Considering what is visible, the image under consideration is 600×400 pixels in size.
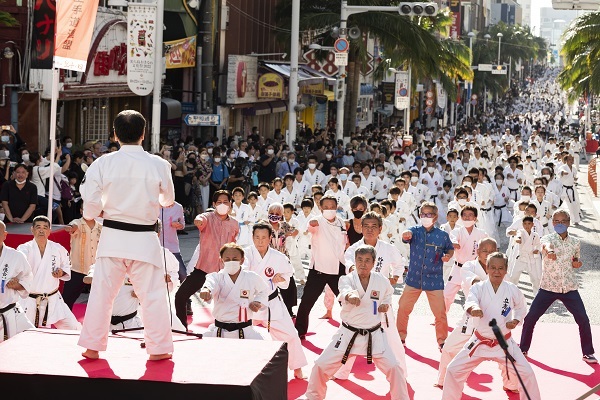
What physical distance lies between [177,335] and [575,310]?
221 inches

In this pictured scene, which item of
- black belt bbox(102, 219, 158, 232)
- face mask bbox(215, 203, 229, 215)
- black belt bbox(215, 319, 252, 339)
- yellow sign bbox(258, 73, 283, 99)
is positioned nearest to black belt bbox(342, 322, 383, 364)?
black belt bbox(215, 319, 252, 339)

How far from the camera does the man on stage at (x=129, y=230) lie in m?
7.95

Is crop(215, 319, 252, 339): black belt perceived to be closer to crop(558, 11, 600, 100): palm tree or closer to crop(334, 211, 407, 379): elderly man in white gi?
crop(334, 211, 407, 379): elderly man in white gi

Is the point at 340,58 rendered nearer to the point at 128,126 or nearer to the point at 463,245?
the point at 463,245

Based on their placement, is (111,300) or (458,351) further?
(458,351)

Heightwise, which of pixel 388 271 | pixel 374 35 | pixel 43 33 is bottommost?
pixel 388 271

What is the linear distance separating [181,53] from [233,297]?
21.1 meters

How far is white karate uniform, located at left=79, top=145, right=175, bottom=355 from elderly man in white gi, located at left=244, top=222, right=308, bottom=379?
3054 millimetres

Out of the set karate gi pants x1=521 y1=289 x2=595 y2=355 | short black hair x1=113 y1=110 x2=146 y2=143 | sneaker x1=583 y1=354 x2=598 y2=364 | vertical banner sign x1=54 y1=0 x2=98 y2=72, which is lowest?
sneaker x1=583 y1=354 x2=598 y2=364

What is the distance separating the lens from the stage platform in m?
7.54

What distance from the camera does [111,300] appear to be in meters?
8.14

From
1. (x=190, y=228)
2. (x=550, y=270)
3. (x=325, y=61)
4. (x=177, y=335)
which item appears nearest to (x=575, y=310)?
(x=550, y=270)

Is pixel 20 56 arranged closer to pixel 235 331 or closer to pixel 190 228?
pixel 190 228

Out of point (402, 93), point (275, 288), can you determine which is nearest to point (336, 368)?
point (275, 288)
